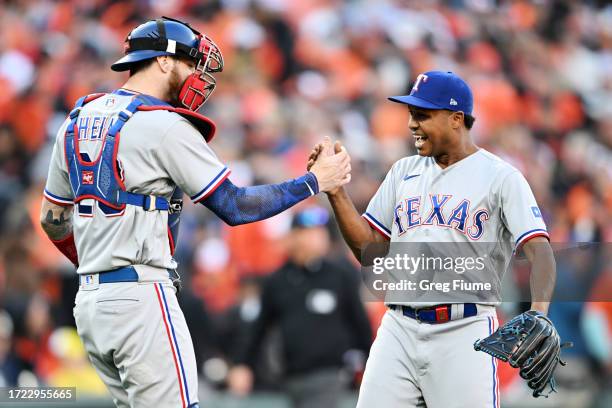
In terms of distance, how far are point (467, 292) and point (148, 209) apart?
61.1 inches

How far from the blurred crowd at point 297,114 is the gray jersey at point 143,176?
3789mm

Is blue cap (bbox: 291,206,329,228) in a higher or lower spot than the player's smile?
lower

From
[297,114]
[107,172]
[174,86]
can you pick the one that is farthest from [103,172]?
[297,114]

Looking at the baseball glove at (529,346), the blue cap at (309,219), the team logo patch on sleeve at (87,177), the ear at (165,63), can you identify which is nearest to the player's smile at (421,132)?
the baseball glove at (529,346)

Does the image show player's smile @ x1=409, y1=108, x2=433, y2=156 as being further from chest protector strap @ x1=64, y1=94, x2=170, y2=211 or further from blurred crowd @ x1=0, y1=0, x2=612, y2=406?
blurred crowd @ x1=0, y1=0, x2=612, y2=406

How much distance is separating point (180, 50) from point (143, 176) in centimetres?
63

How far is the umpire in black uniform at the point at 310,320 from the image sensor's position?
732 cm

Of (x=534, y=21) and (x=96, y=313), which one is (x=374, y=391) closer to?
(x=96, y=313)

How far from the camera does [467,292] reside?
4.87 m

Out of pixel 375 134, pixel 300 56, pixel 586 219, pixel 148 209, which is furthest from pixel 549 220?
pixel 148 209

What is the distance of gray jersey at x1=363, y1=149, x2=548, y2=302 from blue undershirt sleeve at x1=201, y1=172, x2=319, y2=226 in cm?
71

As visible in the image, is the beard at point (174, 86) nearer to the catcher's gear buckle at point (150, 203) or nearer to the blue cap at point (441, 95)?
the catcher's gear buckle at point (150, 203)

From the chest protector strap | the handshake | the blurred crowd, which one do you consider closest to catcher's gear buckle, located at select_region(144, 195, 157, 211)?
the chest protector strap

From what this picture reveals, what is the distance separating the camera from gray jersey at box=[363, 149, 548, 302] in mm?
4809
